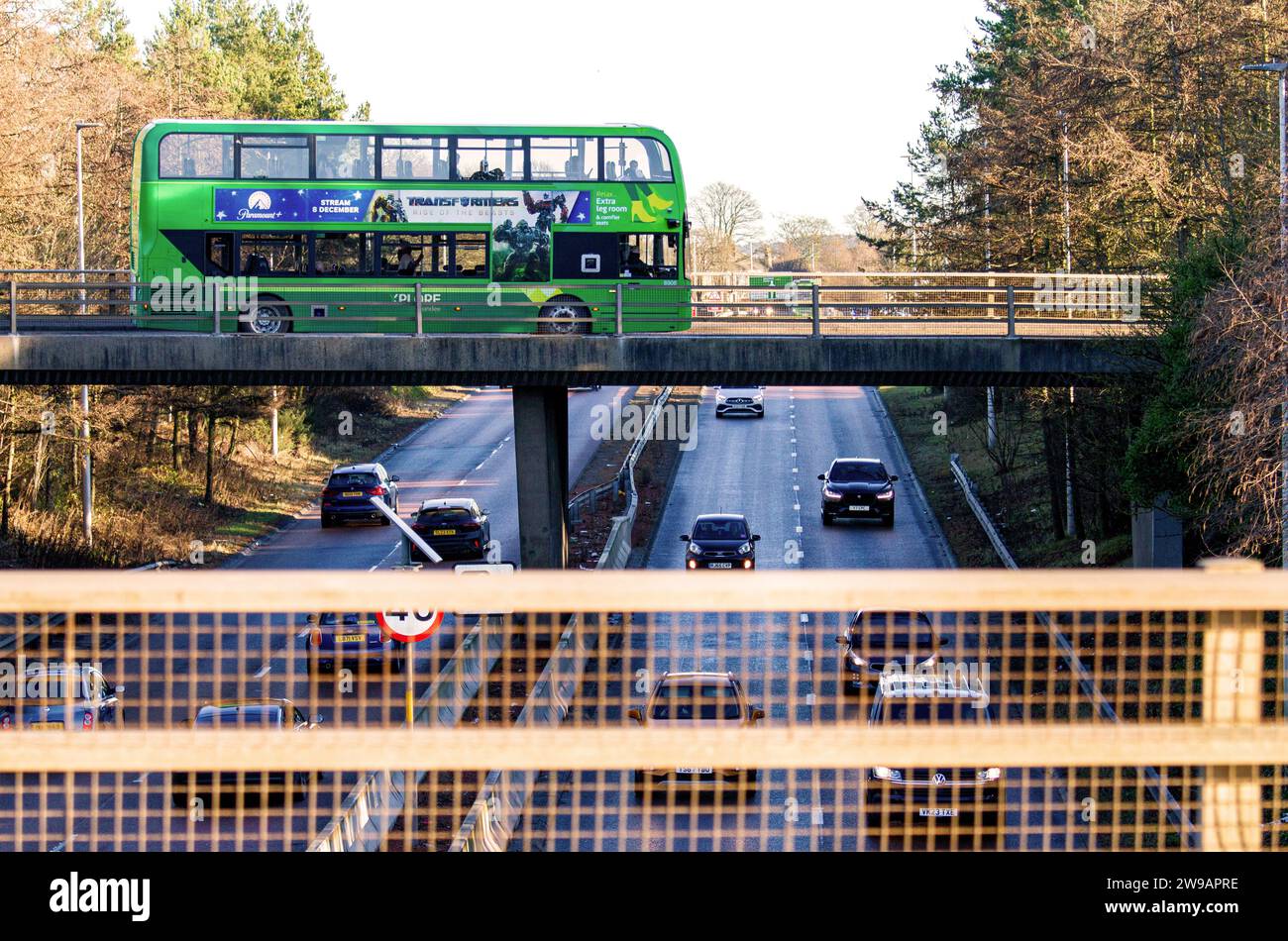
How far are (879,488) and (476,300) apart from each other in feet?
52.6

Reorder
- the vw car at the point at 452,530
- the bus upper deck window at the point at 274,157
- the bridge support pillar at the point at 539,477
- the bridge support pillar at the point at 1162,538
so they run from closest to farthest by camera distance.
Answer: the bridge support pillar at the point at 1162,538, the bridge support pillar at the point at 539,477, the bus upper deck window at the point at 274,157, the vw car at the point at 452,530

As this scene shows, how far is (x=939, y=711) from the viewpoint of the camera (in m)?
10.5

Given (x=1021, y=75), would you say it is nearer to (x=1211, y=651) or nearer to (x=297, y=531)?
(x=297, y=531)

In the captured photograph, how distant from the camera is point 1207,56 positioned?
32.9m

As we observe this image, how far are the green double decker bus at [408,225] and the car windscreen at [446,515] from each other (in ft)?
25.0

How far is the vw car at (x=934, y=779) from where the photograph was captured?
7.00 metres

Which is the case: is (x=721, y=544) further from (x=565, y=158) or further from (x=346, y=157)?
(x=346, y=157)

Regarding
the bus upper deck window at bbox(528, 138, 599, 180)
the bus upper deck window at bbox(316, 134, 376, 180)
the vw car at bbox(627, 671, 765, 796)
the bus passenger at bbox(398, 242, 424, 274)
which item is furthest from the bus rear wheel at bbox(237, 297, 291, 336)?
the vw car at bbox(627, 671, 765, 796)

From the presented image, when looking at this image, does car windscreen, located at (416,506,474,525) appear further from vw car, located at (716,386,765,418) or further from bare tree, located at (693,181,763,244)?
bare tree, located at (693,181,763,244)

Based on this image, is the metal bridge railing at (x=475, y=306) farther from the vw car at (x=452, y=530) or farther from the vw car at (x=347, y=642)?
the vw car at (x=347, y=642)

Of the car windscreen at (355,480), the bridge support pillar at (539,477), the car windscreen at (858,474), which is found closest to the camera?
the bridge support pillar at (539,477)
